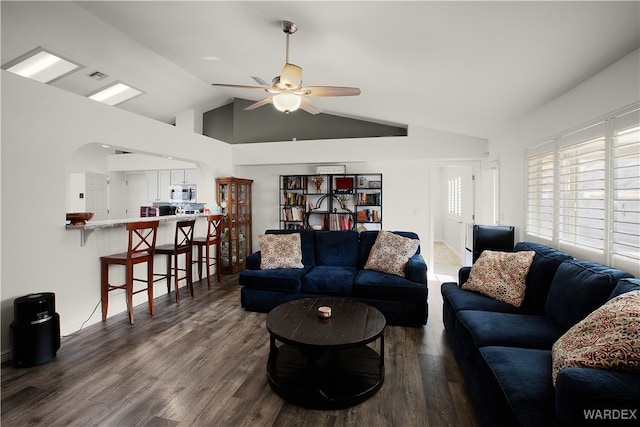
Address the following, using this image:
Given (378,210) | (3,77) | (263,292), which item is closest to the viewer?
(3,77)

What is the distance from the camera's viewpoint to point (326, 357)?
2.47m

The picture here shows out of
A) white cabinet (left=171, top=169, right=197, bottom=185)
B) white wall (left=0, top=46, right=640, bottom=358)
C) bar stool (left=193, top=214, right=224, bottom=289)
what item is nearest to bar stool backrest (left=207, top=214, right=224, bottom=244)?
bar stool (left=193, top=214, right=224, bottom=289)

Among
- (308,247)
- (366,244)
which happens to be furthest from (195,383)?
(366,244)

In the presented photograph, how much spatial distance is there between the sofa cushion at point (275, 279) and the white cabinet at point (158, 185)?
4.44m

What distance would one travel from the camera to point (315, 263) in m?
4.19

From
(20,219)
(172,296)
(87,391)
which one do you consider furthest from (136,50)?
(87,391)

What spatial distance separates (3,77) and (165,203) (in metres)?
4.74

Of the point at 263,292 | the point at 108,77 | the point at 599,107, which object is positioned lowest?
the point at 263,292

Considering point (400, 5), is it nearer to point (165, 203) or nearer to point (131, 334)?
point (131, 334)

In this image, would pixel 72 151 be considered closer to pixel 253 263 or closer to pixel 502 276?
pixel 253 263

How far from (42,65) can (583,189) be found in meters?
6.12

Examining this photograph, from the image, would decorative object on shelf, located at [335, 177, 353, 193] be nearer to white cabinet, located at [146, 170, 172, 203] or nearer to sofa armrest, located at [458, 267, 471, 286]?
sofa armrest, located at [458, 267, 471, 286]

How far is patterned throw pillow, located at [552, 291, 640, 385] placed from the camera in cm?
124

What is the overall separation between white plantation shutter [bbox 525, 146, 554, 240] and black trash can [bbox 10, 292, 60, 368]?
459cm
